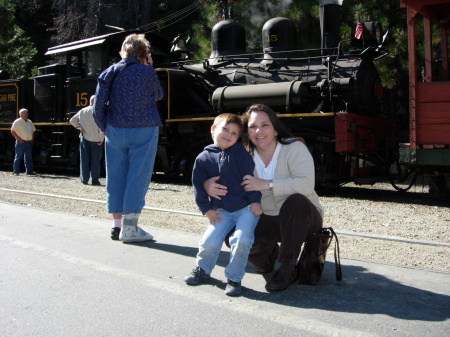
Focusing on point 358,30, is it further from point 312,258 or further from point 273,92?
point 312,258

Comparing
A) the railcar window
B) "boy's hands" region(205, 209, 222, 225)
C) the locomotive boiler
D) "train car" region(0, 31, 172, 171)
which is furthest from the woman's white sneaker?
the railcar window

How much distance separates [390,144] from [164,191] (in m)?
4.46

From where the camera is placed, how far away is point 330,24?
984 centimetres

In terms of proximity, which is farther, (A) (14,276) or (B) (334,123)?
(B) (334,123)

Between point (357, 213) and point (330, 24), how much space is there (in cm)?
451

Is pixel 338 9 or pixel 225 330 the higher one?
pixel 338 9

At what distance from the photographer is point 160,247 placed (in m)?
4.59

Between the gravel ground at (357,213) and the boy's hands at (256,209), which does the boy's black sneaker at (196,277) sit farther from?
the gravel ground at (357,213)

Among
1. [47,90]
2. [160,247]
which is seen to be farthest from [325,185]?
[47,90]

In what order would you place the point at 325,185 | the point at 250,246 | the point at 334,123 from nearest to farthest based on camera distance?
1. the point at 250,246
2. the point at 334,123
3. the point at 325,185

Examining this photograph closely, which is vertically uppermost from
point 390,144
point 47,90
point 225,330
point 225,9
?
point 225,9

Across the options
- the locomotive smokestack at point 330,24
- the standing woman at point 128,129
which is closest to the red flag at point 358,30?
the locomotive smokestack at point 330,24

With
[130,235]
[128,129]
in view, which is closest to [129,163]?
[128,129]

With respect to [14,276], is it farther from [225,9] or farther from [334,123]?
[225,9]
